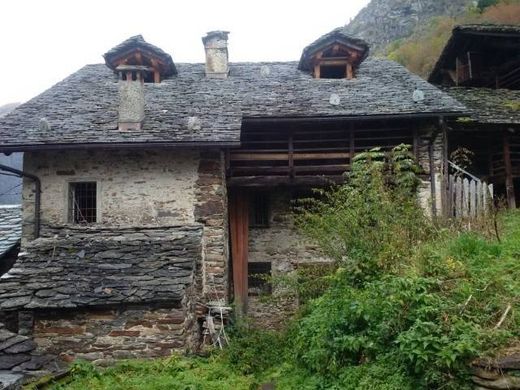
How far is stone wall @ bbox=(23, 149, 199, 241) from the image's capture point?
1162 cm

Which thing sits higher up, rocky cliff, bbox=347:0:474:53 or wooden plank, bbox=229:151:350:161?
rocky cliff, bbox=347:0:474:53

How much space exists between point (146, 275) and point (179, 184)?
9.46 feet

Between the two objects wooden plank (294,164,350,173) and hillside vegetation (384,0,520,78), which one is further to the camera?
hillside vegetation (384,0,520,78)

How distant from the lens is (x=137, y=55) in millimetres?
13602

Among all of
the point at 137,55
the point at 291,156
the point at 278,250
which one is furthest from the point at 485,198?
the point at 137,55

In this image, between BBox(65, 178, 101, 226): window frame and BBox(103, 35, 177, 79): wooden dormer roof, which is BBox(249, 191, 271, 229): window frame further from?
BBox(103, 35, 177, 79): wooden dormer roof

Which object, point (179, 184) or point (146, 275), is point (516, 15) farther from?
point (146, 275)

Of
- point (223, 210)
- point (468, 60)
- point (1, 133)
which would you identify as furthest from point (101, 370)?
point (468, 60)

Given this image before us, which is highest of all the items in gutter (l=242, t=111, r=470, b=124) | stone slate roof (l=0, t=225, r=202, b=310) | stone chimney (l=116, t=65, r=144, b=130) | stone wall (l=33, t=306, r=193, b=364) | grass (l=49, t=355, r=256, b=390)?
stone chimney (l=116, t=65, r=144, b=130)

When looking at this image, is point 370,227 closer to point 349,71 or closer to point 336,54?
point 349,71

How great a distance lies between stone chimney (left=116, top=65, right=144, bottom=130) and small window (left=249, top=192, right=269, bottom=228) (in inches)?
158

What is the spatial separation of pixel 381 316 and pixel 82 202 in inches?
335

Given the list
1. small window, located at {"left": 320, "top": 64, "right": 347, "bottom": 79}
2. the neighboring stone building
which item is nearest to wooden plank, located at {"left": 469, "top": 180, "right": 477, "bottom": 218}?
small window, located at {"left": 320, "top": 64, "right": 347, "bottom": 79}

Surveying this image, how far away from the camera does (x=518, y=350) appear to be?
480 cm
